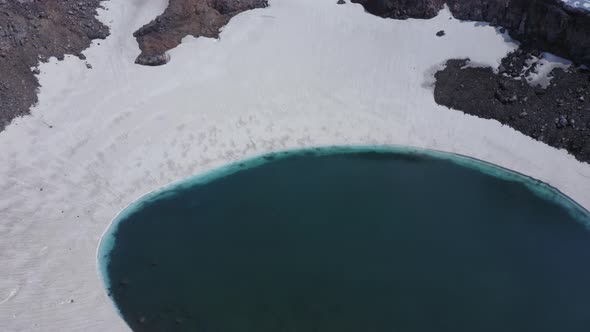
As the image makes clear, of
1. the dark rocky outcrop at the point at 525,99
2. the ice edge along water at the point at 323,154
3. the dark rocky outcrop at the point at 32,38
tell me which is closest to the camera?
the ice edge along water at the point at 323,154

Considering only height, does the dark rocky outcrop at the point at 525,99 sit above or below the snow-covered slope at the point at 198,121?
above

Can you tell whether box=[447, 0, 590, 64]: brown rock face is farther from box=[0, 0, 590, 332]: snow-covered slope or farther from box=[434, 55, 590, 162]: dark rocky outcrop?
box=[434, 55, 590, 162]: dark rocky outcrop

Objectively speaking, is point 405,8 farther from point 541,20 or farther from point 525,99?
point 525,99

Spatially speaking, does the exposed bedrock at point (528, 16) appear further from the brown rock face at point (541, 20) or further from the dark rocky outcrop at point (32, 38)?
the dark rocky outcrop at point (32, 38)

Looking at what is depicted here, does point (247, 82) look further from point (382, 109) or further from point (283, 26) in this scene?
point (382, 109)

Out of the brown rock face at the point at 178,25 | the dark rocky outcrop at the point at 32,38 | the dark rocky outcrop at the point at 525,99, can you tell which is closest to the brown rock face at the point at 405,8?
the dark rocky outcrop at the point at 525,99

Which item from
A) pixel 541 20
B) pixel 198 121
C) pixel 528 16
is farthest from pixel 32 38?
pixel 541 20

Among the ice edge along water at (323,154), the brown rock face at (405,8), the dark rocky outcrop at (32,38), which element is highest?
the brown rock face at (405,8)

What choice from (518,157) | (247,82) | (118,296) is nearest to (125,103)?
(247,82)
